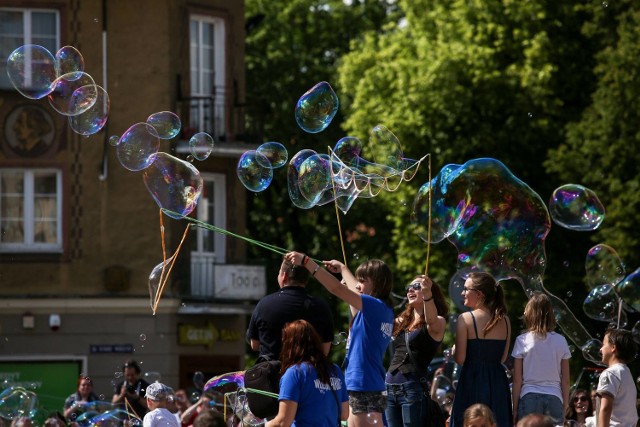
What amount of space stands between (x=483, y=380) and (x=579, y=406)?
4073mm

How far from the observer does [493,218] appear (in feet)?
48.9

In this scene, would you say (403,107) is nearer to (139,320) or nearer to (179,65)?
(179,65)

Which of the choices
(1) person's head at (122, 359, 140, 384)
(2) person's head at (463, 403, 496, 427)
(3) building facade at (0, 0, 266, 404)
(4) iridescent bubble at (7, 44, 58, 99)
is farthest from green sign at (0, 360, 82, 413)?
(2) person's head at (463, 403, 496, 427)

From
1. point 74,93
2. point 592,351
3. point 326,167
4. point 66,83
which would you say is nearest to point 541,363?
point 326,167

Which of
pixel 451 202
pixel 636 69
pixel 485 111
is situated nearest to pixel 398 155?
pixel 451 202

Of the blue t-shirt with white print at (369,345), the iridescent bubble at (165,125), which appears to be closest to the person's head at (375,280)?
the blue t-shirt with white print at (369,345)

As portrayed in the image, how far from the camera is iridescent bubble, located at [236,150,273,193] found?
1539cm

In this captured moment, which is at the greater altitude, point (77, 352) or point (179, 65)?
point (179, 65)

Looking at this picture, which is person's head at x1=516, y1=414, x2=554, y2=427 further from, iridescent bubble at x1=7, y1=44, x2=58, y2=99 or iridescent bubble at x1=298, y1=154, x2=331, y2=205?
iridescent bubble at x1=7, y1=44, x2=58, y2=99

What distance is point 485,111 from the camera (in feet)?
120

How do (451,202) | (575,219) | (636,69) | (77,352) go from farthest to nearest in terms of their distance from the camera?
(636,69)
(77,352)
(575,219)
(451,202)

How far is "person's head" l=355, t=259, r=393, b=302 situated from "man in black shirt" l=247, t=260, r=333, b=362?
32 centimetres

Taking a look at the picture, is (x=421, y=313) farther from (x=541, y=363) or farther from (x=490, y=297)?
(x=541, y=363)

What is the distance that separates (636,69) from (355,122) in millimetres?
8243
